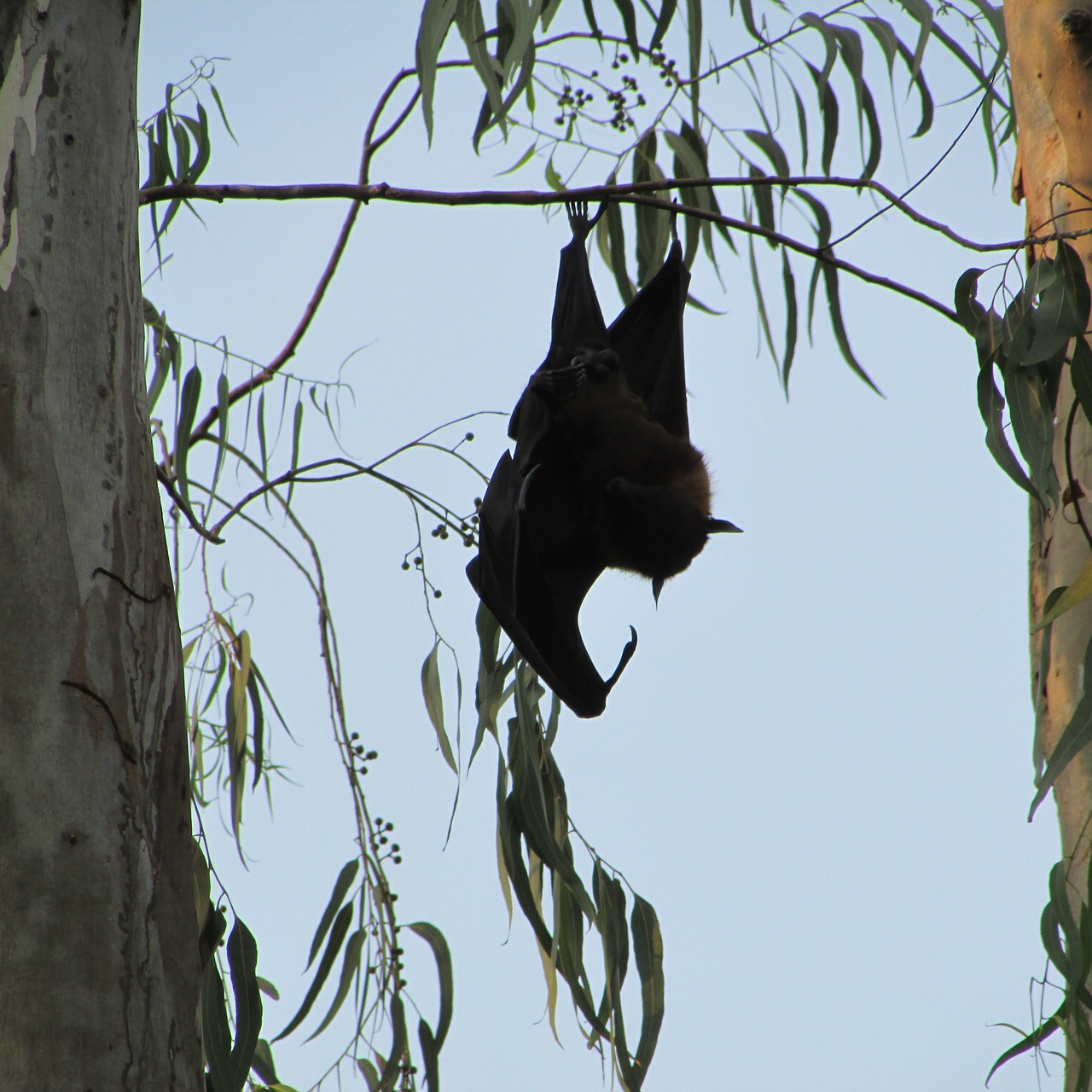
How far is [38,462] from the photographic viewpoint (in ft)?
4.88

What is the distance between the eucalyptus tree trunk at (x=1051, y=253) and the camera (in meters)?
2.14

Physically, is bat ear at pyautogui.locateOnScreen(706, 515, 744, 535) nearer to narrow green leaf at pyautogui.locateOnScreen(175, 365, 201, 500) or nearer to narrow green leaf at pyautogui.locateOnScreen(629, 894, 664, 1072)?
narrow green leaf at pyautogui.locateOnScreen(629, 894, 664, 1072)

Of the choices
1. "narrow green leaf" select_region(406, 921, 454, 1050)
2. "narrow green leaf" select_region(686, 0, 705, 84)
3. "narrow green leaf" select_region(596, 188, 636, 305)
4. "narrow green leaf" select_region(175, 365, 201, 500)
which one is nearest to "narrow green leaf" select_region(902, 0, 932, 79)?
"narrow green leaf" select_region(686, 0, 705, 84)

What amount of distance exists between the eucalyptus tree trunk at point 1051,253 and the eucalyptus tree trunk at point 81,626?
138 cm

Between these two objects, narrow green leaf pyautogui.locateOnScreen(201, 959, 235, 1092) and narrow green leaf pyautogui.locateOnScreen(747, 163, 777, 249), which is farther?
narrow green leaf pyautogui.locateOnScreen(747, 163, 777, 249)

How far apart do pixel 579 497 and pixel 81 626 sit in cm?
162

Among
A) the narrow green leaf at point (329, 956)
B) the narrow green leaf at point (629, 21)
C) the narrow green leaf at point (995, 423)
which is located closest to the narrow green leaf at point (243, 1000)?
the narrow green leaf at point (329, 956)

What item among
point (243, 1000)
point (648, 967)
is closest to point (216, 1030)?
point (243, 1000)

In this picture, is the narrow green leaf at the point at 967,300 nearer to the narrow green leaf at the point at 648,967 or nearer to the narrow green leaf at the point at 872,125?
the narrow green leaf at the point at 872,125

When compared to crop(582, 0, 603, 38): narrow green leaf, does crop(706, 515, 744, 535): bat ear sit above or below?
below

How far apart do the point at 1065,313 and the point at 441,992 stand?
71.9 inches

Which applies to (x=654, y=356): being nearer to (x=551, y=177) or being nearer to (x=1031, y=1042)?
(x=551, y=177)

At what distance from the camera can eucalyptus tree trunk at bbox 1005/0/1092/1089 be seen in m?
2.14

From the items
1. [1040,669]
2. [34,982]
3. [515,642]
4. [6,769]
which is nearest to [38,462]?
[6,769]
